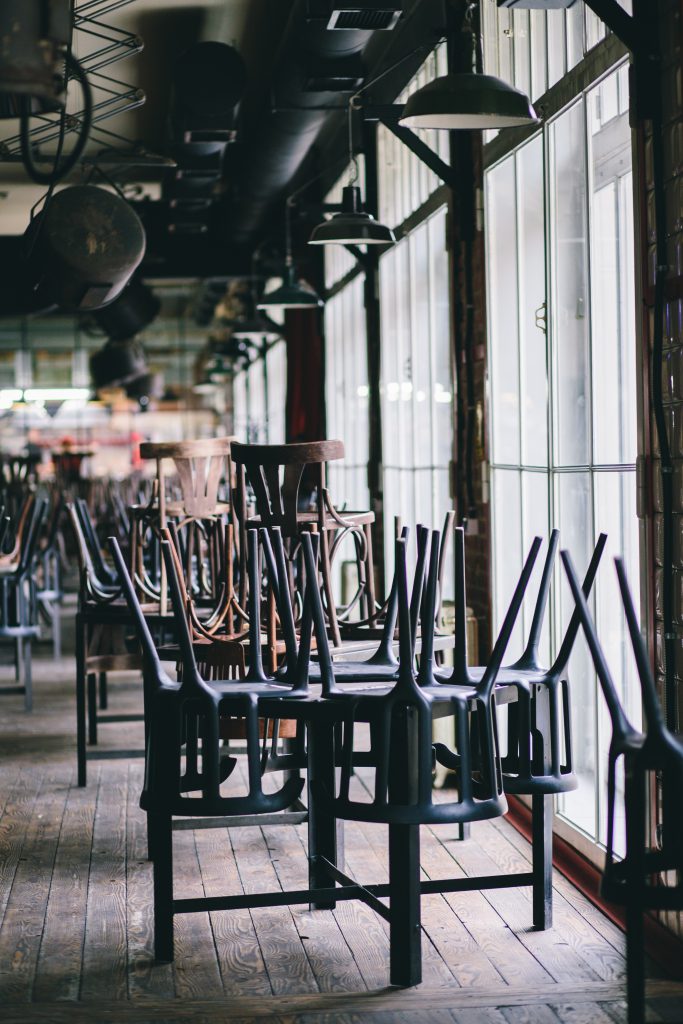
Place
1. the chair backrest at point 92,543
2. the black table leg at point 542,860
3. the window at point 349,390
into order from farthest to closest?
the window at point 349,390
the chair backrest at point 92,543
the black table leg at point 542,860

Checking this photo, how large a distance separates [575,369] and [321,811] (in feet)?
4.94

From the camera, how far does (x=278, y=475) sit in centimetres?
346

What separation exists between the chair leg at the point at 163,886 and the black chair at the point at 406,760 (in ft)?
1.18

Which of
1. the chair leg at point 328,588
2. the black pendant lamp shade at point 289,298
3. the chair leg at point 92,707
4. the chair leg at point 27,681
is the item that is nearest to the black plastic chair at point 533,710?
the chair leg at point 328,588

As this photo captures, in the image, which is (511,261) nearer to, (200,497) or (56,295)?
(200,497)

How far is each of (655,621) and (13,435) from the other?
17534 millimetres

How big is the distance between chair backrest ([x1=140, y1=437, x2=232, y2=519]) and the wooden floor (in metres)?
1.06

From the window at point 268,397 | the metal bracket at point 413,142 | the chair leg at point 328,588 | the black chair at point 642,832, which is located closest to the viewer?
the black chair at point 642,832

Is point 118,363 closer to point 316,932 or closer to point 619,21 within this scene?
point 316,932

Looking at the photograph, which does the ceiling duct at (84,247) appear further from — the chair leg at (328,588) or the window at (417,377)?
the chair leg at (328,588)

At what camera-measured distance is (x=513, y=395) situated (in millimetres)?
4281

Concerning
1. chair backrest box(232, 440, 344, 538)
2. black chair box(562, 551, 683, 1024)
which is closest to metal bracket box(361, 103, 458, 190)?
chair backrest box(232, 440, 344, 538)

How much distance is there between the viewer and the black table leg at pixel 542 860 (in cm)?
303

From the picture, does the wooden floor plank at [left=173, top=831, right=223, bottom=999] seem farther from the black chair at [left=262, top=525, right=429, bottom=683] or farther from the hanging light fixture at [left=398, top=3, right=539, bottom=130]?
the hanging light fixture at [left=398, top=3, right=539, bottom=130]
